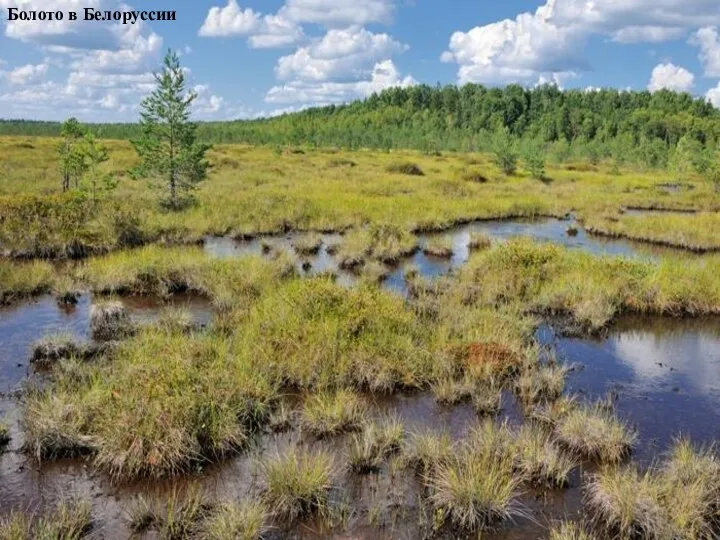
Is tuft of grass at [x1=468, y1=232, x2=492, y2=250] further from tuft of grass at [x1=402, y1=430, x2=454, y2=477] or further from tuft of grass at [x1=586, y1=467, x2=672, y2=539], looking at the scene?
tuft of grass at [x1=586, y1=467, x2=672, y2=539]

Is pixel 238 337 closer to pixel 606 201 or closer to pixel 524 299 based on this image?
pixel 524 299

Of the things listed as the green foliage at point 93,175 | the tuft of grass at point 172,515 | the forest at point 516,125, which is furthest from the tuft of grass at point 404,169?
the tuft of grass at point 172,515

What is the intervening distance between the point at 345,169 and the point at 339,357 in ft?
156

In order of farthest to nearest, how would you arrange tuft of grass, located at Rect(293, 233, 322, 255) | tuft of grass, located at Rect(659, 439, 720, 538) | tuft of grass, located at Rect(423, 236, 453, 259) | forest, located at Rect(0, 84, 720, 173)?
forest, located at Rect(0, 84, 720, 173) → tuft of grass, located at Rect(423, 236, 453, 259) → tuft of grass, located at Rect(293, 233, 322, 255) → tuft of grass, located at Rect(659, 439, 720, 538)

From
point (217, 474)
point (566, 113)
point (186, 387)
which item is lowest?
point (217, 474)

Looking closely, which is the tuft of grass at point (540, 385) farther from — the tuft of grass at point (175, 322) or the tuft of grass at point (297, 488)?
the tuft of grass at point (175, 322)

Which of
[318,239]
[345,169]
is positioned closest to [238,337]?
[318,239]

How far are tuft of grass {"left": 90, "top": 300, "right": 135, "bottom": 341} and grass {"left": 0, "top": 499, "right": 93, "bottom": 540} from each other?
6.49 metres

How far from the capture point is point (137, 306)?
16562 millimetres

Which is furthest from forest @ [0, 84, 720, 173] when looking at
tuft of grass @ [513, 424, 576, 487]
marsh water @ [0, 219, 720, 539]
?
tuft of grass @ [513, 424, 576, 487]

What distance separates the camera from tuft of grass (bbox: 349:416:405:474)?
885 cm

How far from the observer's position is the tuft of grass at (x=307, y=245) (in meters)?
24.0

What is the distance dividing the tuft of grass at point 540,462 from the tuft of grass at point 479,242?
17186mm

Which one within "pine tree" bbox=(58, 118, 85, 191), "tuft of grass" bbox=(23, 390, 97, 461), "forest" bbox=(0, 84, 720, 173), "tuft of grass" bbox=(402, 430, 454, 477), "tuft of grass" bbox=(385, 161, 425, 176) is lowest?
"tuft of grass" bbox=(402, 430, 454, 477)
